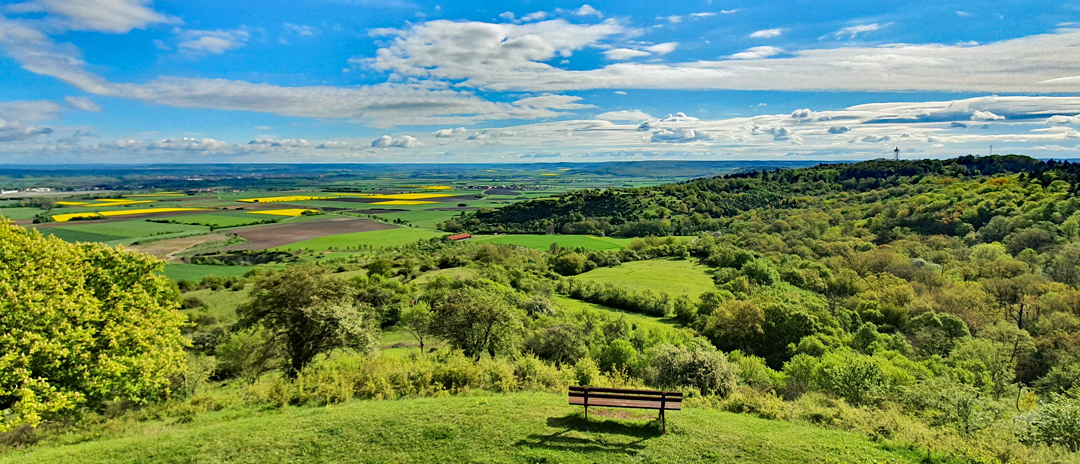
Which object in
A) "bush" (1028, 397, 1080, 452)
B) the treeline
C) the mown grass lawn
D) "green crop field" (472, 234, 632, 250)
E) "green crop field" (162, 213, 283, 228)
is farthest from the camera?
the treeline

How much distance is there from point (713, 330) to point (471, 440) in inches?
1592

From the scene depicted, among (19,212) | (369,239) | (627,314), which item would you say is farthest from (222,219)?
(627,314)

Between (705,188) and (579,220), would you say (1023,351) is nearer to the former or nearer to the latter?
(579,220)

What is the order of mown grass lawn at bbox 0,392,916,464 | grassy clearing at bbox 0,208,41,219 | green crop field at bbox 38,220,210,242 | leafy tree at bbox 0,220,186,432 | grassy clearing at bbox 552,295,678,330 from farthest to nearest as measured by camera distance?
grassy clearing at bbox 0,208,41,219, green crop field at bbox 38,220,210,242, grassy clearing at bbox 552,295,678,330, leafy tree at bbox 0,220,186,432, mown grass lawn at bbox 0,392,916,464

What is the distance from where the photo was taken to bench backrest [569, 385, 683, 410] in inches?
547

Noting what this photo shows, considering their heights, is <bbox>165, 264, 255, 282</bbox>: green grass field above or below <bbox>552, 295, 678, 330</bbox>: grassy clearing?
above

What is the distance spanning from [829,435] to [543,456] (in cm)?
943

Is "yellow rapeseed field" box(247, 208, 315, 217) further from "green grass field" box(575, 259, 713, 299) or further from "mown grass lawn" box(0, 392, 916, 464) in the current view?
"mown grass lawn" box(0, 392, 916, 464)

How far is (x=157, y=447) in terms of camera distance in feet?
43.8

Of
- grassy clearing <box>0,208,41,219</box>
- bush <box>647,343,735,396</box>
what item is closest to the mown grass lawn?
bush <box>647,343,735,396</box>

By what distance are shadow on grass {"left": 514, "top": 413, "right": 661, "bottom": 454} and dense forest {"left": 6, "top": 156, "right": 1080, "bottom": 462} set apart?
5.23 metres

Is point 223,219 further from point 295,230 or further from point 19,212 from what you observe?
point 19,212

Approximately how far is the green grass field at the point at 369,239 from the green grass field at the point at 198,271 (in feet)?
43.0

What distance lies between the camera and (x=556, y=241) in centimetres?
12188
